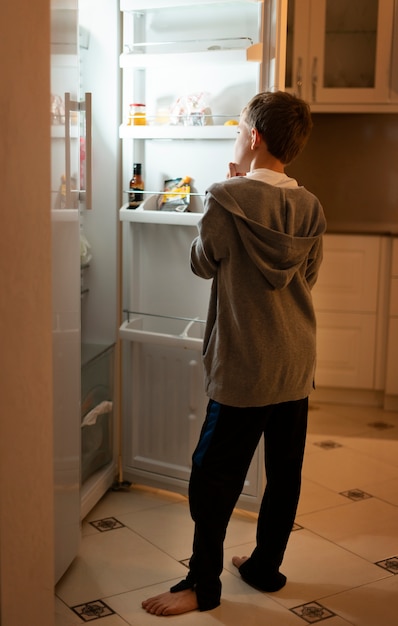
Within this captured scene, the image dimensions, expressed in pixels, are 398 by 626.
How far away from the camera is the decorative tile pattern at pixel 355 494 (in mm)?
2969

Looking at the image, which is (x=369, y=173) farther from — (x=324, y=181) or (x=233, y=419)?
A: (x=233, y=419)

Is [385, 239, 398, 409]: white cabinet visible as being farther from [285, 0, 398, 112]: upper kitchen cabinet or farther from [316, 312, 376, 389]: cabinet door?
[285, 0, 398, 112]: upper kitchen cabinet

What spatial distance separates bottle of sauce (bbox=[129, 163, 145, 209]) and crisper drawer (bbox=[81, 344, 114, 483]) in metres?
0.50

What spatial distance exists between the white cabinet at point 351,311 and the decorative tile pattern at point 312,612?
210 cm

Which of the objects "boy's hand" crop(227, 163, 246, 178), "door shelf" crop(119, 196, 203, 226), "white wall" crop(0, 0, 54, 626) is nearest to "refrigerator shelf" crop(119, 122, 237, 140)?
"door shelf" crop(119, 196, 203, 226)

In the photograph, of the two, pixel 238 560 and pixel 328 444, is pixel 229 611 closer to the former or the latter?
pixel 238 560

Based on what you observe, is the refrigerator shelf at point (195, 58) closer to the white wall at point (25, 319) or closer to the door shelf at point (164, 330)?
the door shelf at point (164, 330)

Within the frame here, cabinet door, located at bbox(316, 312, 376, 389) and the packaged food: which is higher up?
the packaged food

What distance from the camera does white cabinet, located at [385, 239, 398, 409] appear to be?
4012 millimetres

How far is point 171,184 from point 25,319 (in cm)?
135

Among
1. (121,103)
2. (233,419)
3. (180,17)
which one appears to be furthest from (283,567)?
(180,17)

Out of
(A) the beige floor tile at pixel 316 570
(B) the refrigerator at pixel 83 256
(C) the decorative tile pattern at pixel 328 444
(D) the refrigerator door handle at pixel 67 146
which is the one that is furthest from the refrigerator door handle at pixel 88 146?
(C) the decorative tile pattern at pixel 328 444

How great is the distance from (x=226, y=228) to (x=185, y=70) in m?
0.96

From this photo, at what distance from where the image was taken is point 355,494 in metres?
3.00
